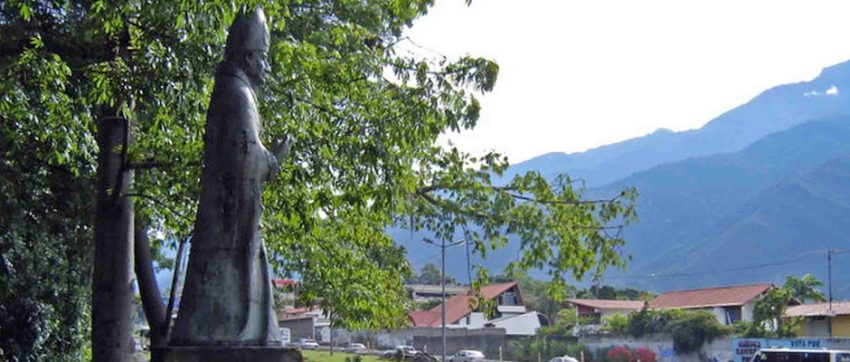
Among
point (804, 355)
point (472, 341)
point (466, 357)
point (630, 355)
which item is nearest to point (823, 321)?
point (630, 355)

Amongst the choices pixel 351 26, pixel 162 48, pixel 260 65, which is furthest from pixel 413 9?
pixel 260 65

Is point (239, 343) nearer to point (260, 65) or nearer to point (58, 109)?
point (260, 65)

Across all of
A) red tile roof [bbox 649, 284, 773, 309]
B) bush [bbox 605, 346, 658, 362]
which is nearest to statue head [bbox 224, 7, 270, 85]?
bush [bbox 605, 346, 658, 362]

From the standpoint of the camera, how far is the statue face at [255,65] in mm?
6301

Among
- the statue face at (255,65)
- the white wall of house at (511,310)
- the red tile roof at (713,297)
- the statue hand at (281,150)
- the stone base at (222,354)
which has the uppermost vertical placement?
the statue face at (255,65)

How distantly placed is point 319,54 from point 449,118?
155cm

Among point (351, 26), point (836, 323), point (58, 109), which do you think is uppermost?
point (351, 26)

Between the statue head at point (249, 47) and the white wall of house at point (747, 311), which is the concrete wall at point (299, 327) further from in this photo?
the statue head at point (249, 47)

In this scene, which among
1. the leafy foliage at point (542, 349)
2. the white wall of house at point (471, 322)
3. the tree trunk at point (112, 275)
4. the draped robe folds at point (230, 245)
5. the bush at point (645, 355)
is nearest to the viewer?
the draped robe folds at point (230, 245)

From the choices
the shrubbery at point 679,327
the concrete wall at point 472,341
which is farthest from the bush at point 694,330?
the concrete wall at point 472,341

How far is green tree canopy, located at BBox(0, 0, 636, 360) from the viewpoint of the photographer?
9.41 meters

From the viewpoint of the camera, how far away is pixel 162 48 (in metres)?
9.52

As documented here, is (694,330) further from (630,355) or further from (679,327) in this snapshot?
(630,355)

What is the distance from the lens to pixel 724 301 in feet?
197
